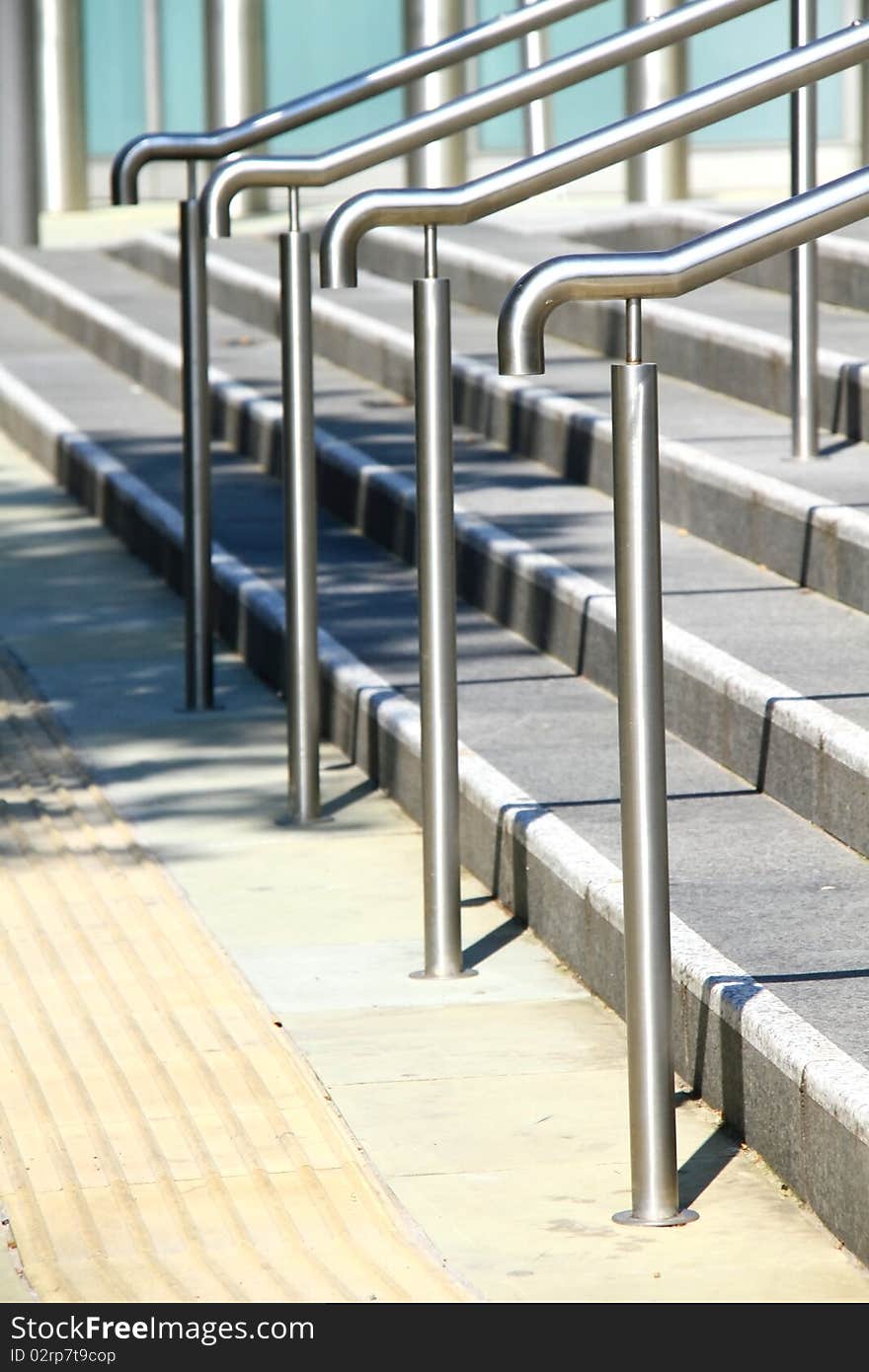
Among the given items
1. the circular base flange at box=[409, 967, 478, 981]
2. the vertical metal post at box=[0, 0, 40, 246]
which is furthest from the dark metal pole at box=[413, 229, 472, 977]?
the vertical metal post at box=[0, 0, 40, 246]

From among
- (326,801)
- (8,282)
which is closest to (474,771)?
(326,801)

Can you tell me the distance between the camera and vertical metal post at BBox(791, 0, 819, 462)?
7352 mm

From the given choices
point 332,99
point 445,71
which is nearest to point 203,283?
point 332,99

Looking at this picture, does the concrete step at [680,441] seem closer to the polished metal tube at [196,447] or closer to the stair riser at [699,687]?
the stair riser at [699,687]

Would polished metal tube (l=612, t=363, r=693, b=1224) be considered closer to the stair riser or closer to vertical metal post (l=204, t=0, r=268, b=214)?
the stair riser

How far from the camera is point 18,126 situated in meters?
16.7

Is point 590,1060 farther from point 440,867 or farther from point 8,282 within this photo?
point 8,282

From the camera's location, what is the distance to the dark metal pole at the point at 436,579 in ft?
15.8

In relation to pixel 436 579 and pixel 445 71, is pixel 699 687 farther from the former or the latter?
pixel 445 71

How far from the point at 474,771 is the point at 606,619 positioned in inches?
37.4

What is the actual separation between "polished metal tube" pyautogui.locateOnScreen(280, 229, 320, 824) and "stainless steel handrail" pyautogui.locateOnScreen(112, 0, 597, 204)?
15.5 inches

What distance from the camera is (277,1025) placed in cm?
472

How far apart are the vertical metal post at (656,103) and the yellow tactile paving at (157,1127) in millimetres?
10338
